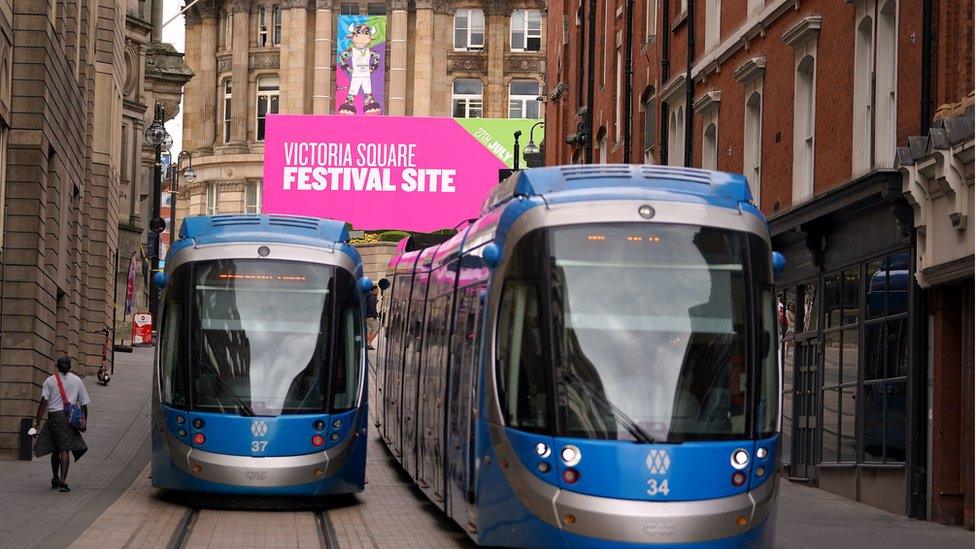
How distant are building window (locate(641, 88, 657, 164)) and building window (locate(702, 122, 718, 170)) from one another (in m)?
4.61

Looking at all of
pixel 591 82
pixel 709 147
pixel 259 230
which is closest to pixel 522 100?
pixel 591 82

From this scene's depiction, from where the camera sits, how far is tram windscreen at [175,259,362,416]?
18.8 m

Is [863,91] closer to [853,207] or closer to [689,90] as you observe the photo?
[853,207]

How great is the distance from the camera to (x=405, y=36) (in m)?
94.4

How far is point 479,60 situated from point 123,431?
65699 millimetres

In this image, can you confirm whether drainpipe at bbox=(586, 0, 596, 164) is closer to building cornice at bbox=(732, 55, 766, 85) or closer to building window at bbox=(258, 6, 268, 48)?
building cornice at bbox=(732, 55, 766, 85)

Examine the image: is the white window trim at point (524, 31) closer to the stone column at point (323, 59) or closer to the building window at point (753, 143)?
the stone column at point (323, 59)

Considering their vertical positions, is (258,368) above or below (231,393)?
above

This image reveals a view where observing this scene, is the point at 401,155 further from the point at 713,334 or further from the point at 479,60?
the point at 713,334

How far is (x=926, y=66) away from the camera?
1967 centimetres

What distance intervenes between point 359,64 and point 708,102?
188 feet

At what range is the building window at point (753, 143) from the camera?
2875 centimetres

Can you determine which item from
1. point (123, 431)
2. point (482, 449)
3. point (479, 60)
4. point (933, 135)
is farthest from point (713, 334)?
point (479, 60)

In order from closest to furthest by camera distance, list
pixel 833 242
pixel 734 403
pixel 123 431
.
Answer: pixel 734 403 < pixel 833 242 < pixel 123 431
